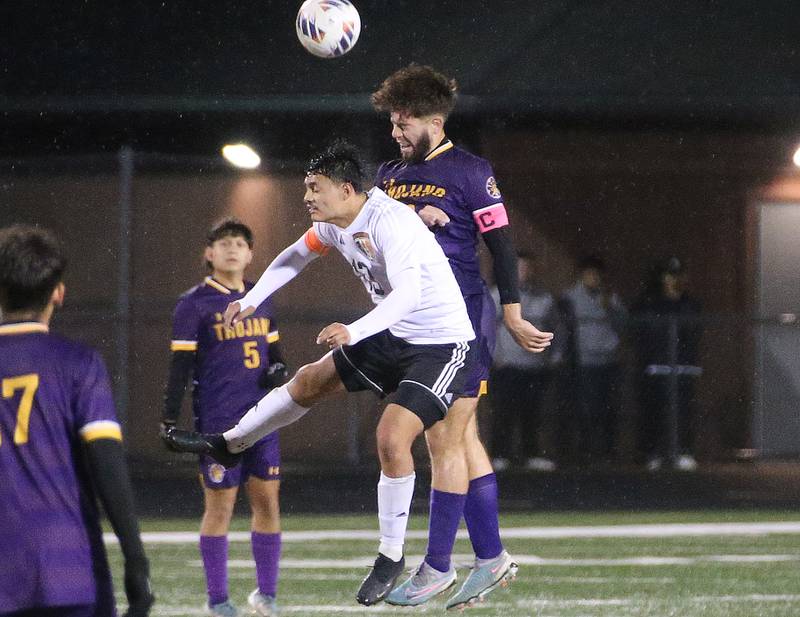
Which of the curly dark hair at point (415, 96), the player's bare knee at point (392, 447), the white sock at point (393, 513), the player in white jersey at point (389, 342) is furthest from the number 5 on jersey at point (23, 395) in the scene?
the curly dark hair at point (415, 96)

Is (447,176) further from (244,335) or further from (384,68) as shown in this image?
(384,68)

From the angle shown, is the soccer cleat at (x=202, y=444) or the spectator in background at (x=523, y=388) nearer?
the soccer cleat at (x=202, y=444)

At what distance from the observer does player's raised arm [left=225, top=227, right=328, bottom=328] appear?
6262 mm

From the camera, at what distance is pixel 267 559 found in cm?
709

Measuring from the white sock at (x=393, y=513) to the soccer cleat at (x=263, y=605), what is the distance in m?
1.12

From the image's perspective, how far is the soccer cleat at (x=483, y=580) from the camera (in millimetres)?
6406

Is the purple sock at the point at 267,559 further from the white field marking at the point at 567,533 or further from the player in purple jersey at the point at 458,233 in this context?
the white field marking at the point at 567,533

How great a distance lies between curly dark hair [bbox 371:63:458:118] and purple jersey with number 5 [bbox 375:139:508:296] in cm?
21

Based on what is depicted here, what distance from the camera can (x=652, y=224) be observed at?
17.0m

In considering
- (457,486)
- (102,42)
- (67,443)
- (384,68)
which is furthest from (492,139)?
(67,443)

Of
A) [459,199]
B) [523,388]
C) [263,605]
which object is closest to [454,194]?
[459,199]

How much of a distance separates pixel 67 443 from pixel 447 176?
316 cm

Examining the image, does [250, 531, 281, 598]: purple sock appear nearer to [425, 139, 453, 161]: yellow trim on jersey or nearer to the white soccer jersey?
the white soccer jersey

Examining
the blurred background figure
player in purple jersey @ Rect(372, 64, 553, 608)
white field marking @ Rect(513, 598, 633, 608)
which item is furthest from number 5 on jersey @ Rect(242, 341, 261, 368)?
the blurred background figure
